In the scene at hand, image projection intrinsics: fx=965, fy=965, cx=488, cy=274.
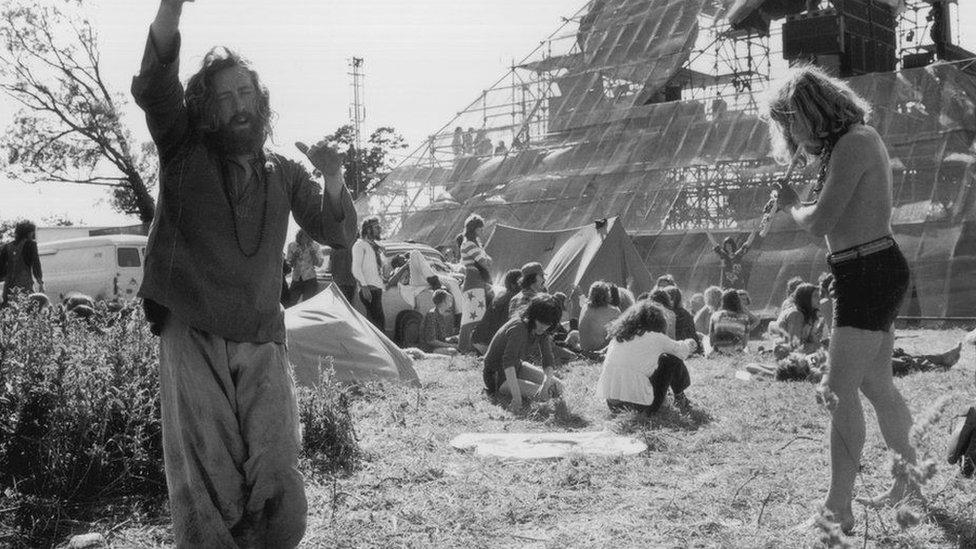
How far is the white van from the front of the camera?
69.1 ft

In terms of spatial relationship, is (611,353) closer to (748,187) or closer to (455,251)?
(748,187)

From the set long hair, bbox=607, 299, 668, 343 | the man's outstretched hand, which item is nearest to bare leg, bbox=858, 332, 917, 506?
the man's outstretched hand

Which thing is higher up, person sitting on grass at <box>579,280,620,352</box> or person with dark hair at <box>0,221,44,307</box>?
person with dark hair at <box>0,221,44,307</box>

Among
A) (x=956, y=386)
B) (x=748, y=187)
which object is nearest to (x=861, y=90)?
(x=748, y=187)

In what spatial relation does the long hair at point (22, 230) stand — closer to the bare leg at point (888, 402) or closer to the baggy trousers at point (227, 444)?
the baggy trousers at point (227, 444)

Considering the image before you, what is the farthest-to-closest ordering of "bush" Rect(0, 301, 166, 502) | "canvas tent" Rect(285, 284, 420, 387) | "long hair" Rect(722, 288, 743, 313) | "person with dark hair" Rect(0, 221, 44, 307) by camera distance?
"long hair" Rect(722, 288, 743, 313)
"person with dark hair" Rect(0, 221, 44, 307)
"canvas tent" Rect(285, 284, 420, 387)
"bush" Rect(0, 301, 166, 502)

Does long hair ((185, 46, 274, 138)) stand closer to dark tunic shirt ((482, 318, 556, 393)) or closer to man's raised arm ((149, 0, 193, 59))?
man's raised arm ((149, 0, 193, 59))

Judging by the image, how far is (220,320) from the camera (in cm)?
271

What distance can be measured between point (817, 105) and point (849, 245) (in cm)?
52

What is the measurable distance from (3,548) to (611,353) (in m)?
4.41

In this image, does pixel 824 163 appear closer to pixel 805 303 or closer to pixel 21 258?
pixel 805 303

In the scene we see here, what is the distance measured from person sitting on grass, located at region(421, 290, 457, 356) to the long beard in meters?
8.79

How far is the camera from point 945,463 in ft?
14.6

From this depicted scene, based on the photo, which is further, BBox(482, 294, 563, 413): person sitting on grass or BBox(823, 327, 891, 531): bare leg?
BBox(482, 294, 563, 413): person sitting on grass
